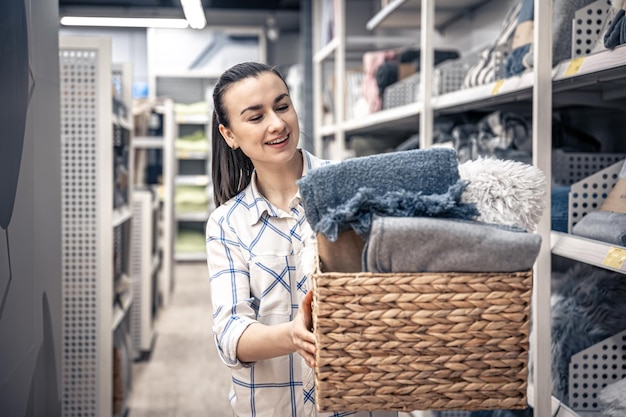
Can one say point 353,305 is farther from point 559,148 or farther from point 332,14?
point 332,14

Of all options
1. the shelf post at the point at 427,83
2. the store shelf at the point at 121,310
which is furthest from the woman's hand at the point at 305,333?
the store shelf at the point at 121,310

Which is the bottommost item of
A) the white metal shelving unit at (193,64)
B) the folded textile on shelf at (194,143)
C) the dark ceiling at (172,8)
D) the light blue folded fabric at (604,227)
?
the light blue folded fabric at (604,227)

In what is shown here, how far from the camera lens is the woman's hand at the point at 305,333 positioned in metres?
1.12

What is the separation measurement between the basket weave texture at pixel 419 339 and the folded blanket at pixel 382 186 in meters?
0.09

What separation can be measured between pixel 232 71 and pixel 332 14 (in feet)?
12.4

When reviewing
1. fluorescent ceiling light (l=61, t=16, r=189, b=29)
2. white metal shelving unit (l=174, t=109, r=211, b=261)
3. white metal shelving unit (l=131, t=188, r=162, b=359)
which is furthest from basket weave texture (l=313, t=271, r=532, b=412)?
white metal shelving unit (l=174, t=109, r=211, b=261)

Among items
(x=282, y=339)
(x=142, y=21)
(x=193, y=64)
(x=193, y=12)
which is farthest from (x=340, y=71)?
(x=193, y=64)

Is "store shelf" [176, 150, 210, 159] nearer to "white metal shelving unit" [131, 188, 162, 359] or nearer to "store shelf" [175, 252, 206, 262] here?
"store shelf" [175, 252, 206, 262]

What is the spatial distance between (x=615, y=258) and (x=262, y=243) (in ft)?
2.62

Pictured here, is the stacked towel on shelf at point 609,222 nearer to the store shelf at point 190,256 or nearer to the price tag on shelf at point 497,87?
the price tag on shelf at point 497,87

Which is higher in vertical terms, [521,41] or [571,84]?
[521,41]

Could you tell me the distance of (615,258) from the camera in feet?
5.16

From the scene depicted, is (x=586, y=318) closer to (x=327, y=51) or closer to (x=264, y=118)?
(x=264, y=118)

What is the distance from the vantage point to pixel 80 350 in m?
3.13
